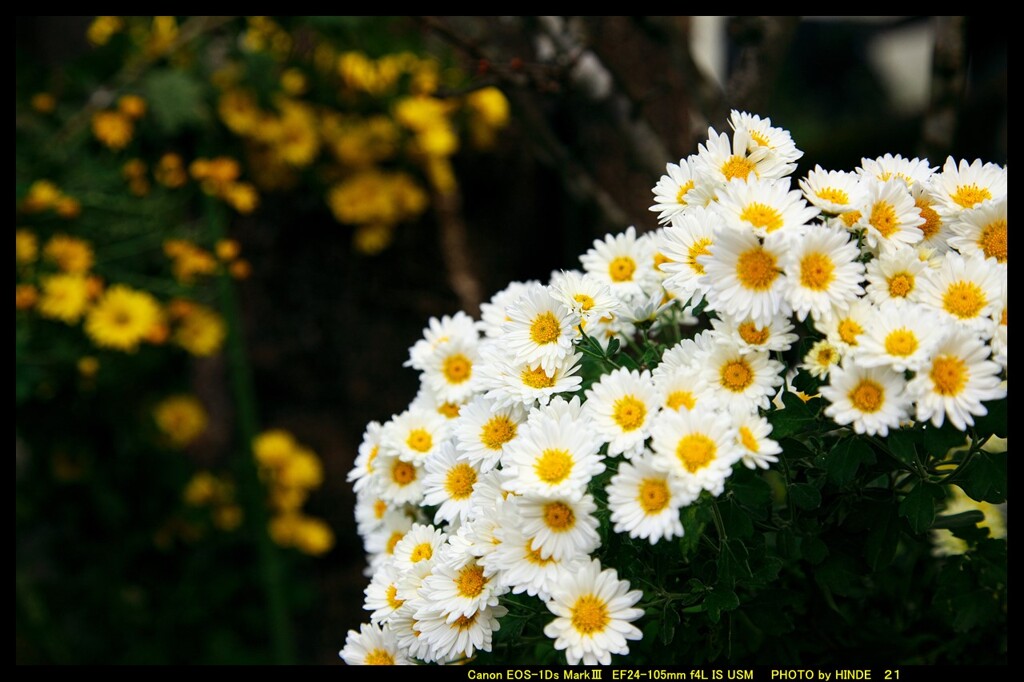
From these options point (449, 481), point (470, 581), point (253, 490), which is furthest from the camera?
point (253, 490)

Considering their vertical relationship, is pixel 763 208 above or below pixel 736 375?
above

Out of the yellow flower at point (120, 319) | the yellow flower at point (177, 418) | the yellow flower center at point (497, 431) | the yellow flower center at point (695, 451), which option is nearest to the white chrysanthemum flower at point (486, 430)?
the yellow flower center at point (497, 431)

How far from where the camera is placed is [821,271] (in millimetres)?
900

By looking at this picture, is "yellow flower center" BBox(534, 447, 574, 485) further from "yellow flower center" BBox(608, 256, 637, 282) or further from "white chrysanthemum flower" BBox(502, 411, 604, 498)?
"yellow flower center" BBox(608, 256, 637, 282)

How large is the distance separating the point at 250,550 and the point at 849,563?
189 centimetres

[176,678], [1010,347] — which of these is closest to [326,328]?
[176,678]

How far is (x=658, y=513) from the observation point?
0.87 m

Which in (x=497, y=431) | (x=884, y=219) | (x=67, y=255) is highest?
(x=67, y=255)

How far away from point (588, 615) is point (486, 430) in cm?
24

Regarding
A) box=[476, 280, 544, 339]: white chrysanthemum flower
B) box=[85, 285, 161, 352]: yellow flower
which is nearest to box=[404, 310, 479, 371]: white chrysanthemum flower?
box=[476, 280, 544, 339]: white chrysanthemum flower

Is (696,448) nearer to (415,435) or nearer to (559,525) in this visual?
(559,525)

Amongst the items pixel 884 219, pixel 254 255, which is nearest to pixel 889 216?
pixel 884 219

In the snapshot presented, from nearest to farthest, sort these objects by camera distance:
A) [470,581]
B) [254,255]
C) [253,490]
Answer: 1. [470,581]
2. [253,490]
3. [254,255]

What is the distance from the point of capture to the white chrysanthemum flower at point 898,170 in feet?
3.41
